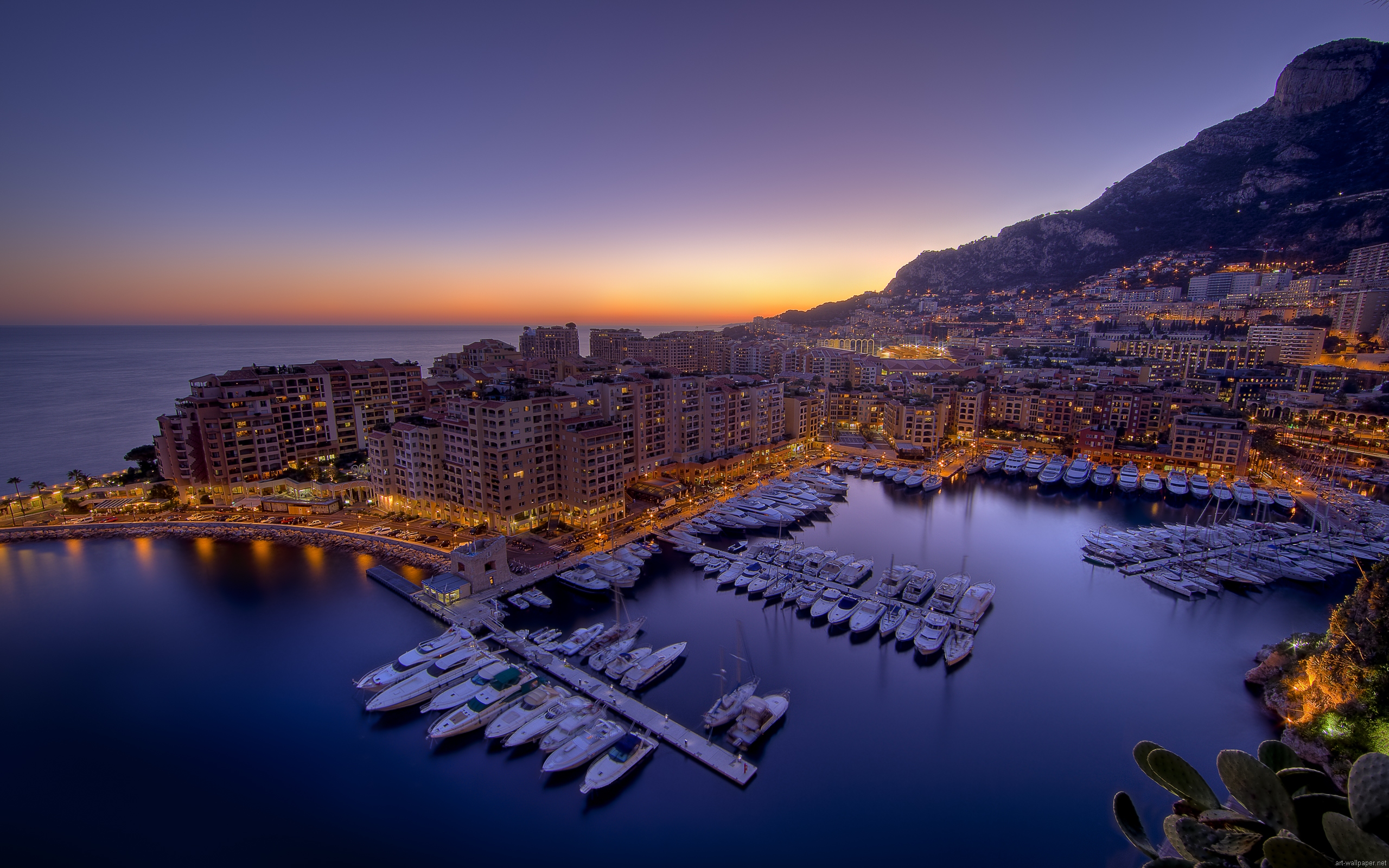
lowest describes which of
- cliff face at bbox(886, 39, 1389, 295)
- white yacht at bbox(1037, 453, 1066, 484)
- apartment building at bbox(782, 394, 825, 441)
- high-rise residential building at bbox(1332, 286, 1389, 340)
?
white yacht at bbox(1037, 453, 1066, 484)

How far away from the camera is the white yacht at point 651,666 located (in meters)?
18.1

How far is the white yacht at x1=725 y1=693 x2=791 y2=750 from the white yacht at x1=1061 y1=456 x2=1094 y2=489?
3346cm

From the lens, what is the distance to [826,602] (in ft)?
76.4

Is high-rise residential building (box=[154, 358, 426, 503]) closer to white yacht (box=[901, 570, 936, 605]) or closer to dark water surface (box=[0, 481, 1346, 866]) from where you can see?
dark water surface (box=[0, 481, 1346, 866])

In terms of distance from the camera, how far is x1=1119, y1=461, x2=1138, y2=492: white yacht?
39.3m

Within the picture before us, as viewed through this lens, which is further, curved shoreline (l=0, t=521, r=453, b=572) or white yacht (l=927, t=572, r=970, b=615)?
curved shoreline (l=0, t=521, r=453, b=572)

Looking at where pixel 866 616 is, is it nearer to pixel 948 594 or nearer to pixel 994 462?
pixel 948 594

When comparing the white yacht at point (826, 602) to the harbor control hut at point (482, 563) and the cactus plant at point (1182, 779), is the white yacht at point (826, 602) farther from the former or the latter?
the cactus plant at point (1182, 779)

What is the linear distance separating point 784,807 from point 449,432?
2273 centimetres

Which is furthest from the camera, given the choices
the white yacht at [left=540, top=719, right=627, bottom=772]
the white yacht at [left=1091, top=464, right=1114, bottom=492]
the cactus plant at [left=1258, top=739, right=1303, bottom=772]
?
the white yacht at [left=1091, top=464, right=1114, bottom=492]

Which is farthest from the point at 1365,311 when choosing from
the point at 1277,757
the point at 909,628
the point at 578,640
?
the point at 1277,757

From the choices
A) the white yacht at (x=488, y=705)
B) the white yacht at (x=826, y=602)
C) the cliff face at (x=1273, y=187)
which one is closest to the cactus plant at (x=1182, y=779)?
the white yacht at (x=488, y=705)

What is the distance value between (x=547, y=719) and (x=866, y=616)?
40.5ft

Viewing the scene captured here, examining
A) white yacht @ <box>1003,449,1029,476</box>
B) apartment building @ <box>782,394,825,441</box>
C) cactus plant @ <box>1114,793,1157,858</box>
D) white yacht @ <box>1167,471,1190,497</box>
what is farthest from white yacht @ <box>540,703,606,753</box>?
white yacht @ <box>1167,471,1190,497</box>
